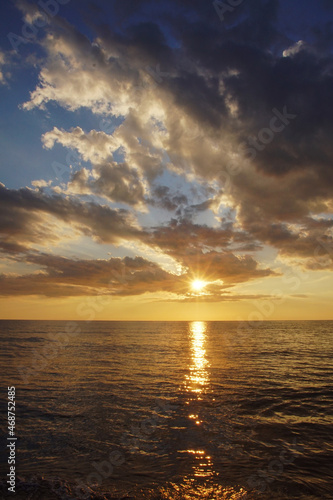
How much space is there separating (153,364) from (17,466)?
2577cm

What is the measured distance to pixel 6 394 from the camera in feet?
70.8

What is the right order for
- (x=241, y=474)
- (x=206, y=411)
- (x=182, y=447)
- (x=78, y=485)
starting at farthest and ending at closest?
1. (x=206, y=411)
2. (x=182, y=447)
3. (x=241, y=474)
4. (x=78, y=485)

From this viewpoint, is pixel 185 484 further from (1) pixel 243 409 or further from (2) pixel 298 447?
(1) pixel 243 409

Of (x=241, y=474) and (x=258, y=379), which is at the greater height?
(x=241, y=474)

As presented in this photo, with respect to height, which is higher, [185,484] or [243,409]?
[185,484]

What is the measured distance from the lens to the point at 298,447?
12.6 meters

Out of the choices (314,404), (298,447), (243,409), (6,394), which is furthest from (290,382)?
(6,394)

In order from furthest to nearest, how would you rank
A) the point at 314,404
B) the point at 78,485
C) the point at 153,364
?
1. the point at 153,364
2. the point at 314,404
3. the point at 78,485

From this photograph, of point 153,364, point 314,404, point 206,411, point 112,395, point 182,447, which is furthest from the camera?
point 153,364

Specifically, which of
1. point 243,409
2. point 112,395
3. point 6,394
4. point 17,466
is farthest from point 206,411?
point 6,394

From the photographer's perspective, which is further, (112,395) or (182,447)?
(112,395)

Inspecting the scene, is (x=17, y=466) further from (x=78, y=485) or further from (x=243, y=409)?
(x=243, y=409)

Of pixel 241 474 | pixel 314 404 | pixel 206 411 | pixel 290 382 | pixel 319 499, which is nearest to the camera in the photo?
pixel 319 499

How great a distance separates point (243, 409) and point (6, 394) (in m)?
17.8
